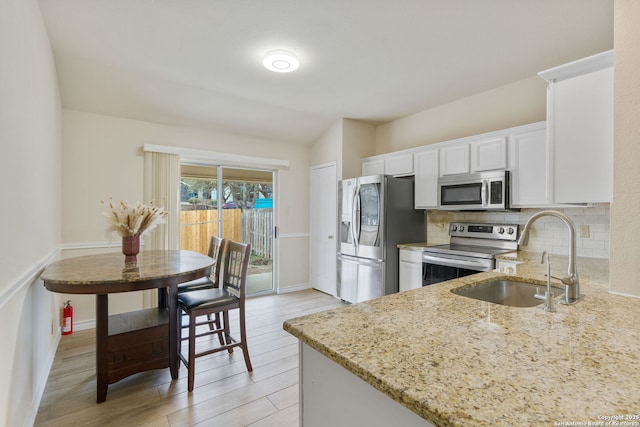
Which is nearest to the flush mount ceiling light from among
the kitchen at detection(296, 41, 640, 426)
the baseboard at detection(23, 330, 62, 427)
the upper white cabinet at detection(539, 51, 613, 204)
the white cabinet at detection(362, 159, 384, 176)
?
the white cabinet at detection(362, 159, 384, 176)

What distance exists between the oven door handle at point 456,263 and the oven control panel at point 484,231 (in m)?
0.57

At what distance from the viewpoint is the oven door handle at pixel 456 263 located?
2783 millimetres

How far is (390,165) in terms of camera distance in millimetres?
3982

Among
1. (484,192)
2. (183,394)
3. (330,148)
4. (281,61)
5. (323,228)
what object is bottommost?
(183,394)

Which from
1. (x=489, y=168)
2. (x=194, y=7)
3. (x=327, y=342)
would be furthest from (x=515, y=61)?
(x=327, y=342)

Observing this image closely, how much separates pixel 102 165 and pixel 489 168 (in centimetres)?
412

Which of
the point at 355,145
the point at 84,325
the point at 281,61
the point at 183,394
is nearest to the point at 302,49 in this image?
the point at 281,61

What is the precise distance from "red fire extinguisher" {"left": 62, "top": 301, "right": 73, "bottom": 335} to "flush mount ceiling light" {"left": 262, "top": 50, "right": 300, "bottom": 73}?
3.11m

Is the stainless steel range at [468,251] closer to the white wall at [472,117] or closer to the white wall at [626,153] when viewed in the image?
the white wall at [472,117]

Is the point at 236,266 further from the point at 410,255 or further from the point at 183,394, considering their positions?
the point at 410,255

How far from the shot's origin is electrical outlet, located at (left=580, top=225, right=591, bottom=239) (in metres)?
2.68

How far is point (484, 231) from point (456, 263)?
2.06ft

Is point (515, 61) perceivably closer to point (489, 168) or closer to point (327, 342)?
point (489, 168)

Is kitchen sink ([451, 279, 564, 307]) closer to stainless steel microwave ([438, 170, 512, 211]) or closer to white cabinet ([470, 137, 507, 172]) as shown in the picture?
stainless steel microwave ([438, 170, 512, 211])
